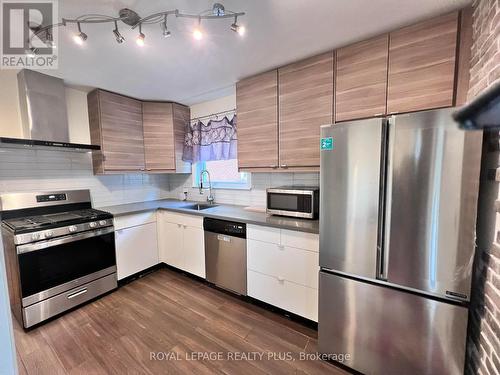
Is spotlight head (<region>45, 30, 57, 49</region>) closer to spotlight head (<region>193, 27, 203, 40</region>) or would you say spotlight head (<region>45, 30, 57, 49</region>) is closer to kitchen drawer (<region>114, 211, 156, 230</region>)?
spotlight head (<region>193, 27, 203, 40</region>)

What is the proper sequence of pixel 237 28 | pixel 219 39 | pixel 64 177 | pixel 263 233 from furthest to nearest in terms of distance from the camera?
pixel 64 177
pixel 263 233
pixel 219 39
pixel 237 28

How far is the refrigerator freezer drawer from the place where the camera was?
1.21m

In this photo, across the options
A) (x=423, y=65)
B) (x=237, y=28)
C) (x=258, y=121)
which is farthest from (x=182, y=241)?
(x=423, y=65)

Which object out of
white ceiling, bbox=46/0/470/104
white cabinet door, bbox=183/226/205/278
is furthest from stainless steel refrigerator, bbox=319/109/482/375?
white cabinet door, bbox=183/226/205/278

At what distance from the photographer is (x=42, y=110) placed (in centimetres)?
214

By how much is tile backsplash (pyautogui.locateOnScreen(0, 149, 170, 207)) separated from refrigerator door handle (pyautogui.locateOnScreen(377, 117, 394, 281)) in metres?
3.17

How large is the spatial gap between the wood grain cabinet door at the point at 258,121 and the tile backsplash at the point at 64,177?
5.94 feet

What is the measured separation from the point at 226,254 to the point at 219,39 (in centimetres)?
201

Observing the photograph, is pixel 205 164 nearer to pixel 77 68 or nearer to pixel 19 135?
pixel 77 68

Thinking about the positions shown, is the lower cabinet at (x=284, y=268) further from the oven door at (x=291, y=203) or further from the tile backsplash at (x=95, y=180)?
the tile backsplash at (x=95, y=180)

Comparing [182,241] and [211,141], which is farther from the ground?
[211,141]

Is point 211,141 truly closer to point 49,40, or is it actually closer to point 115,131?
point 115,131

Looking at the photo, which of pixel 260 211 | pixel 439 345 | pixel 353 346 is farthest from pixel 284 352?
pixel 260 211

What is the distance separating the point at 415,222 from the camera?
1238 millimetres
